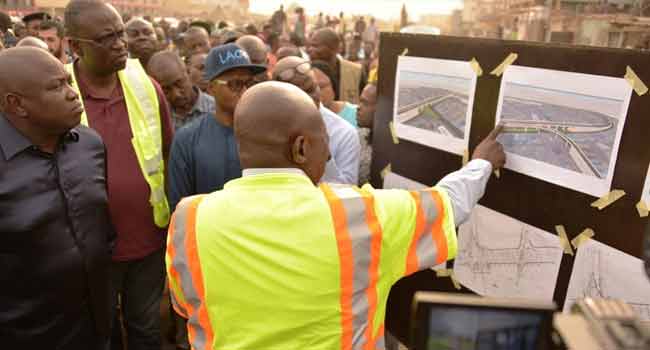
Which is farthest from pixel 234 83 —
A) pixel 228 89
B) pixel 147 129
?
pixel 147 129

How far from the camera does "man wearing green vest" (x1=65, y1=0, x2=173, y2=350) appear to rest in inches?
92.0

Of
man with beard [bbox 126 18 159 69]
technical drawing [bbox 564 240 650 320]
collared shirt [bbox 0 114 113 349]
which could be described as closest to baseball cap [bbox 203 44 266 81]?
collared shirt [bbox 0 114 113 349]

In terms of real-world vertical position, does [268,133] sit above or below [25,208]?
above

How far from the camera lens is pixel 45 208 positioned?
1.85m

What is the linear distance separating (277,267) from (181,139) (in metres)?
1.21

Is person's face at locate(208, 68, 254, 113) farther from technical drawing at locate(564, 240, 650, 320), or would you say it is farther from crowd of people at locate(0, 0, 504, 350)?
technical drawing at locate(564, 240, 650, 320)

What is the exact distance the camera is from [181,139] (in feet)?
7.37

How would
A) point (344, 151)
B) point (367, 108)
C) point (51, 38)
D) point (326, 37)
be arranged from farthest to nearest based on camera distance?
point (326, 37), point (51, 38), point (367, 108), point (344, 151)

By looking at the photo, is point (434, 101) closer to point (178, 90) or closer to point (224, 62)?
point (224, 62)

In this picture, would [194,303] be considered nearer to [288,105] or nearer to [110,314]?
[288,105]

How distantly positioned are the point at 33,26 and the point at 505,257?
4938 mm

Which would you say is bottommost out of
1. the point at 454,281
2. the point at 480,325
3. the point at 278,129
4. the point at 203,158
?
the point at 454,281

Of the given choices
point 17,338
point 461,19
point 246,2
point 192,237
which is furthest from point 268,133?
point 246,2

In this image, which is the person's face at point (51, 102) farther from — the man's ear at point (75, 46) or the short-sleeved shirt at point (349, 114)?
the short-sleeved shirt at point (349, 114)
